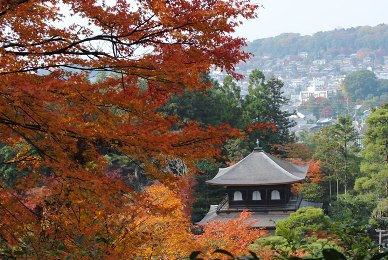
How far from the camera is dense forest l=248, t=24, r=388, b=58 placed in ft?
586

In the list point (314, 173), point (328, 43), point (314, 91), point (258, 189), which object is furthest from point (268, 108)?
point (328, 43)

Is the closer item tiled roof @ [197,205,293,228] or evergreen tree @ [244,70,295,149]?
tiled roof @ [197,205,293,228]

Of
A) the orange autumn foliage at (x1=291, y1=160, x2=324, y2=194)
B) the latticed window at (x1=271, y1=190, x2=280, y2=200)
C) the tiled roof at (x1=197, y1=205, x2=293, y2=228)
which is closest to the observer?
the tiled roof at (x1=197, y1=205, x2=293, y2=228)

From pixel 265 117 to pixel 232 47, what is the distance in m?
28.1

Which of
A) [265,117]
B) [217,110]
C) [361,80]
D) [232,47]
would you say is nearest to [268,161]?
[217,110]

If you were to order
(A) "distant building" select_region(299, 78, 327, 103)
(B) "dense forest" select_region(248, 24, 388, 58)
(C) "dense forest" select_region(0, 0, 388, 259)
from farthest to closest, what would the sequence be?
(B) "dense forest" select_region(248, 24, 388, 58)
(A) "distant building" select_region(299, 78, 327, 103)
(C) "dense forest" select_region(0, 0, 388, 259)

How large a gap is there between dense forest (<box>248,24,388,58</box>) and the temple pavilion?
6377 inches

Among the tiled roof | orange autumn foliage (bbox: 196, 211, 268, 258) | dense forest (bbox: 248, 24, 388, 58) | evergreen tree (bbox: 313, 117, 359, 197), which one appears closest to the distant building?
dense forest (bbox: 248, 24, 388, 58)

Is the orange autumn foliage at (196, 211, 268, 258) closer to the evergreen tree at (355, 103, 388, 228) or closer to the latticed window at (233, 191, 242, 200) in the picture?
the latticed window at (233, 191, 242, 200)

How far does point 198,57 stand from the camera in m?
5.09

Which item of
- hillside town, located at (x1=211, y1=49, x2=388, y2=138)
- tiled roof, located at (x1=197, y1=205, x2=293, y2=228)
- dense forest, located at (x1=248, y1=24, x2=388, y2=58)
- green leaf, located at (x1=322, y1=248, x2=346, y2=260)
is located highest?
dense forest, located at (x1=248, y1=24, x2=388, y2=58)

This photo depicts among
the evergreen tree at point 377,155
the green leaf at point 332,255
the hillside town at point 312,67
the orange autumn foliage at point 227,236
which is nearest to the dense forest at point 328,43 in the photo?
the hillside town at point 312,67

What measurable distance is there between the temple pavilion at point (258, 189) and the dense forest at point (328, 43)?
161987 millimetres

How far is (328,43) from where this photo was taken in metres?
183
